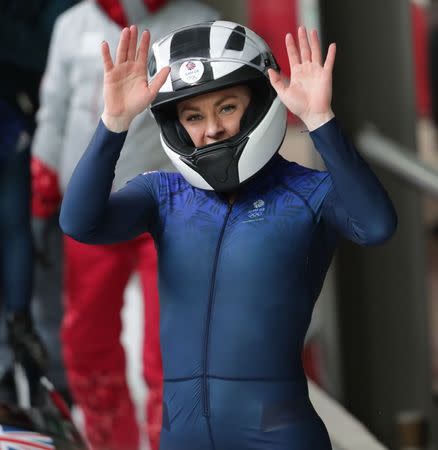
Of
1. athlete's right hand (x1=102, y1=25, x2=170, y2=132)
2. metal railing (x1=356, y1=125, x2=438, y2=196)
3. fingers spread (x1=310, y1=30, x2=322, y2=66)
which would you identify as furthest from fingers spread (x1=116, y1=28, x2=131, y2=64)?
metal railing (x1=356, y1=125, x2=438, y2=196)

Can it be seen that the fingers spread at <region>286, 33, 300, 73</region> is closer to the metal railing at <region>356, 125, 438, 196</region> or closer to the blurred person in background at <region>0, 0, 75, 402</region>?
the blurred person in background at <region>0, 0, 75, 402</region>

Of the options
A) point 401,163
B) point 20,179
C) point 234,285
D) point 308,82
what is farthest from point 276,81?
point 401,163

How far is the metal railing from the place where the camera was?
4.34 feet

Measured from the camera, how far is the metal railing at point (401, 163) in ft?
4.34

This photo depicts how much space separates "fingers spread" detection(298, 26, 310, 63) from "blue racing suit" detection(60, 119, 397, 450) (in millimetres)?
73

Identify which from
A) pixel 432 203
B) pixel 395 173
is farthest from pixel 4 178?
pixel 432 203

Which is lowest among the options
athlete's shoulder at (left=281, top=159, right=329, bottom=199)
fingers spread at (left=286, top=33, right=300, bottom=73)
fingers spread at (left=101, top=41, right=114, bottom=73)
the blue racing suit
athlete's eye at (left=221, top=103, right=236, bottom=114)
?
the blue racing suit

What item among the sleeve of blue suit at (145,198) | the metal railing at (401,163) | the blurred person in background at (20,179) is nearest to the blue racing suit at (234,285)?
the sleeve of blue suit at (145,198)

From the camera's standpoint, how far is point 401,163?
1335mm

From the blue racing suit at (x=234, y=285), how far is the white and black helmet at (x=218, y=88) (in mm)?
21

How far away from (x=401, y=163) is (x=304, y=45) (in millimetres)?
774

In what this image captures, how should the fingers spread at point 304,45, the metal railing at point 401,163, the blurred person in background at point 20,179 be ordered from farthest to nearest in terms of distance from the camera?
1. the metal railing at point 401,163
2. the blurred person in background at point 20,179
3. the fingers spread at point 304,45

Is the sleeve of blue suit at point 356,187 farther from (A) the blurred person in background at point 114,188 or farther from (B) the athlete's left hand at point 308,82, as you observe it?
(A) the blurred person in background at point 114,188

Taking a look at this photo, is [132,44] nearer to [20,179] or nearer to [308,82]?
[308,82]
